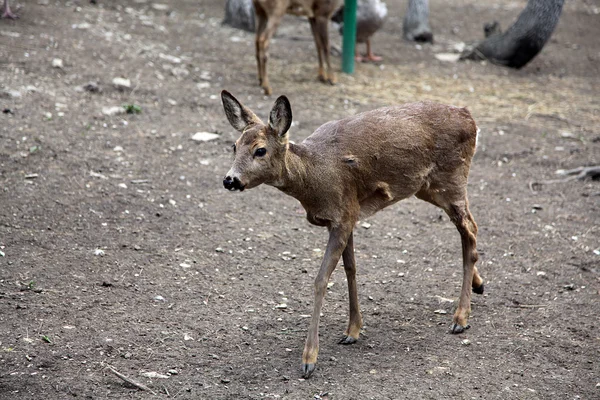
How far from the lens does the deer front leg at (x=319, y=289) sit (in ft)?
14.9

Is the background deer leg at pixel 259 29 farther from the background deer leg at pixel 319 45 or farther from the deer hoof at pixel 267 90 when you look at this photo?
the background deer leg at pixel 319 45

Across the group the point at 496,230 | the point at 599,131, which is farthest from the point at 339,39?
the point at 496,230

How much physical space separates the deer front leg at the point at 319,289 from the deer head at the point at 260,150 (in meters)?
0.54

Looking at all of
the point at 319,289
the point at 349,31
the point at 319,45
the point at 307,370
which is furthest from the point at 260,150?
the point at 349,31

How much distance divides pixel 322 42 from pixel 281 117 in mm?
6667

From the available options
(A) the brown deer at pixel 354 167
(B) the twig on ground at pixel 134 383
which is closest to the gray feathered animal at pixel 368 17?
(A) the brown deer at pixel 354 167

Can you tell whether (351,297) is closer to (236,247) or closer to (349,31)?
(236,247)

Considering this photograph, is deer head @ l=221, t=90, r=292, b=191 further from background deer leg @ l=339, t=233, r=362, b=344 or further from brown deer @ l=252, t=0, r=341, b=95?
brown deer @ l=252, t=0, r=341, b=95

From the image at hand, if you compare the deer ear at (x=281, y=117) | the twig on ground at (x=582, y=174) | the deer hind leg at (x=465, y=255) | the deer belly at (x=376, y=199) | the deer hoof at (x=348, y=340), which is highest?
the deer ear at (x=281, y=117)

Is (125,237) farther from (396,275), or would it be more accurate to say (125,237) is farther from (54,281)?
(396,275)

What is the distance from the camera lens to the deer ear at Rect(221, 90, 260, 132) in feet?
14.7

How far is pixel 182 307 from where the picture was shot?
5293 millimetres

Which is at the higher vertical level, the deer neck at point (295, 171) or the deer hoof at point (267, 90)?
the deer neck at point (295, 171)

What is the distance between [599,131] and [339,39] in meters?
5.14
